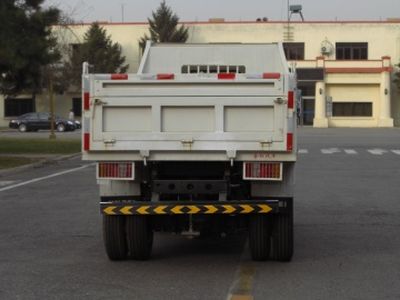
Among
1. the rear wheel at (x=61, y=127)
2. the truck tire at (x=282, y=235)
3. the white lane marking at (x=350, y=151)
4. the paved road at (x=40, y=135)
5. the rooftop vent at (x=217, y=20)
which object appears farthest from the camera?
the rooftop vent at (x=217, y=20)

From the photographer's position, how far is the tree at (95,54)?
66.0 m

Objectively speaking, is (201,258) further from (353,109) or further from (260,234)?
(353,109)

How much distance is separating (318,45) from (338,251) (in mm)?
61099

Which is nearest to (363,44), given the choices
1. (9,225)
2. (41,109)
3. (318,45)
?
(318,45)

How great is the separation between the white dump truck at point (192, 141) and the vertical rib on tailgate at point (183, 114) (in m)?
0.01

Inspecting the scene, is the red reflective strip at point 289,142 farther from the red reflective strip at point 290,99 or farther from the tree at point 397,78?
the tree at point 397,78

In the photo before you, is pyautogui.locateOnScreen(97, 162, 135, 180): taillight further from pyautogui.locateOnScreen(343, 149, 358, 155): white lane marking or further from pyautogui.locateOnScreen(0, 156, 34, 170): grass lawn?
pyautogui.locateOnScreen(343, 149, 358, 155): white lane marking

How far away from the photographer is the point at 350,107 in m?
66.8

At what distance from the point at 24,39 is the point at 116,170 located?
18.0 m

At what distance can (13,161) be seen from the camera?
77.2ft

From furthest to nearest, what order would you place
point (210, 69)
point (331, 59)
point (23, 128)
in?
point (331, 59) < point (23, 128) < point (210, 69)

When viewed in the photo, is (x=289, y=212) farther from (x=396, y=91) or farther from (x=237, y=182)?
(x=396, y=91)

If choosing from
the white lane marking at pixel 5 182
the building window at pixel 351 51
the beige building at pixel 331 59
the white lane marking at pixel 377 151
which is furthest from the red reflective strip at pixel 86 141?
the building window at pixel 351 51

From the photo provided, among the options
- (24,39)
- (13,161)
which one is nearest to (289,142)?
(13,161)
